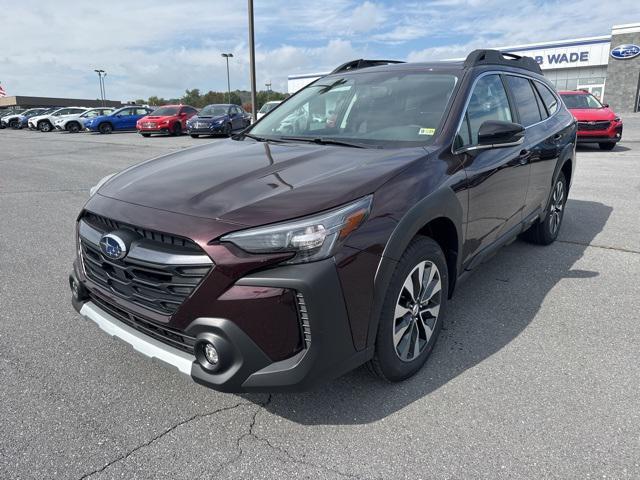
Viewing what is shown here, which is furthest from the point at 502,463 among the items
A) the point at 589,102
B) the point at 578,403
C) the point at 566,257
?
the point at 589,102

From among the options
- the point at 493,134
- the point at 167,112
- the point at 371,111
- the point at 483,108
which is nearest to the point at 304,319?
the point at 493,134

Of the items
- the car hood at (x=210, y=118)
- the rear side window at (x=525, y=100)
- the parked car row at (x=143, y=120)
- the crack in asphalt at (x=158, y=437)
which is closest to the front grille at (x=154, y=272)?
the crack in asphalt at (x=158, y=437)

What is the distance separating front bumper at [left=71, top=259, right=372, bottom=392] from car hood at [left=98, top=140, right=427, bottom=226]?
26 centimetres

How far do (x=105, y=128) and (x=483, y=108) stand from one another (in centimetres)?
2833

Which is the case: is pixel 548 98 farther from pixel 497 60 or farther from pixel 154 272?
pixel 154 272

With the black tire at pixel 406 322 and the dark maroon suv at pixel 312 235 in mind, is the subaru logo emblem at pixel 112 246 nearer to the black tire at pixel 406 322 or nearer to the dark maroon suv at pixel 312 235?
the dark maroon suv at pixel 312 235

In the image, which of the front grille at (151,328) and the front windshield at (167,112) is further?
the front windshield at (167,112)

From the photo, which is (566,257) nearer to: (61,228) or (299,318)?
(299,318)

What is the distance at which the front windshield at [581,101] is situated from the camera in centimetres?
1381

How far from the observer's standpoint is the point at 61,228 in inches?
232

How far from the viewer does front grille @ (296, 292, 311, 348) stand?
2.00 meters

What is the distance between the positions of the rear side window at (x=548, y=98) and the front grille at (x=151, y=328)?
4103 millimetres

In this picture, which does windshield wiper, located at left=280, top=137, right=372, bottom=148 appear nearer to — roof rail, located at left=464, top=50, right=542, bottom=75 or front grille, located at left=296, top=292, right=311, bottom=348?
roof rail, located at left=464, top=50, right=542, bottom=75

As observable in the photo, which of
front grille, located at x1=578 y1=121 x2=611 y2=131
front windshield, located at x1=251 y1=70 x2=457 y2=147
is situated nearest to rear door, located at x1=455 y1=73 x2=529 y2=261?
front windshield, located at x1=251 y1=70 x2=457 y2=147
